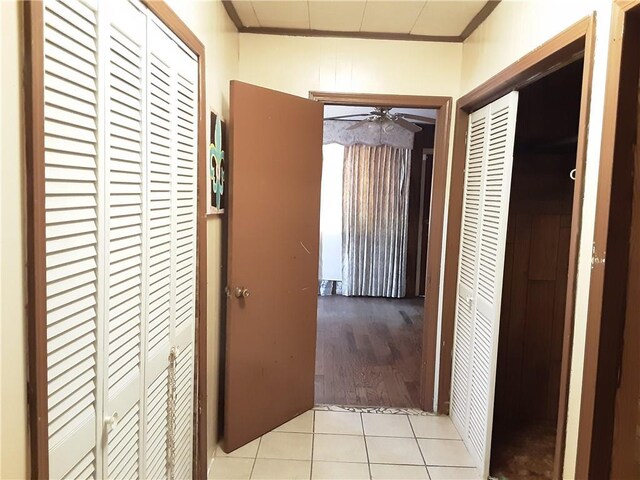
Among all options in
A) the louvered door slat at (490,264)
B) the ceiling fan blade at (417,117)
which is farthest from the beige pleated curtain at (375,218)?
the louvered door slat at (490,264)

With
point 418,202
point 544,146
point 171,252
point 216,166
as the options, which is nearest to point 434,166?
point 544,146

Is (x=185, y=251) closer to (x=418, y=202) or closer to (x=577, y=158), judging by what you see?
(x=577, y=158)

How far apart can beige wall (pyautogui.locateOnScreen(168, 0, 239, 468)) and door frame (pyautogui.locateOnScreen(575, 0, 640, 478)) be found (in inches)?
56.2

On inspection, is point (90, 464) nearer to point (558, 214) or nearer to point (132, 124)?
point (132, 124)

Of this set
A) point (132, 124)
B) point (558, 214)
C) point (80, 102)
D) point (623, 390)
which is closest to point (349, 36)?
point (558, 214)

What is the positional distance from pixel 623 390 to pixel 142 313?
135cm

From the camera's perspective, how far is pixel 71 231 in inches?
37.8

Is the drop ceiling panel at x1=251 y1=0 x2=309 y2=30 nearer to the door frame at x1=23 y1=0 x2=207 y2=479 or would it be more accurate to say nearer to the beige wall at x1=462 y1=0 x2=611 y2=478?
the beige wall at x1=462 y1=0 x2=611 y2=478

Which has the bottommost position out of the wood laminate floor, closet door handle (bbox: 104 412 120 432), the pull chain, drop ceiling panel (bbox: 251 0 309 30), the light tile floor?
the light tile floor

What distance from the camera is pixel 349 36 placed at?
8.68 feet

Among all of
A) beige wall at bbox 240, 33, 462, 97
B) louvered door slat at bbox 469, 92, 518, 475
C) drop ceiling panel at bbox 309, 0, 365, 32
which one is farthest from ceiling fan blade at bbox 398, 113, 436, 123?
louvered door slat at bbox 469, 92, 518, 475

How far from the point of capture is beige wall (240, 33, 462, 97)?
2.66 meters

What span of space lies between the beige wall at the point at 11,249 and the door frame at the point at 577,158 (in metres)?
1.42

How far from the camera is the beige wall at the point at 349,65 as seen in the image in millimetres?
2660
